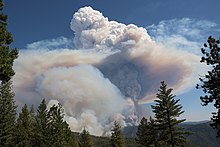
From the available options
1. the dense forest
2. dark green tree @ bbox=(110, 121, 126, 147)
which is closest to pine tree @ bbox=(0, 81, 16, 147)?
the dense forest

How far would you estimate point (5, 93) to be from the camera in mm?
70875

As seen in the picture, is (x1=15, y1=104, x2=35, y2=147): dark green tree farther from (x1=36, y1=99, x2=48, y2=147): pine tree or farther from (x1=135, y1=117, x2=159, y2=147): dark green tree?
(x1=135, y1=117, x2=159, y2=147): dark green tree

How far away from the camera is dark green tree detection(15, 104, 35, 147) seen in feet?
226

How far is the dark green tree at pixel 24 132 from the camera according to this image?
6881 cm

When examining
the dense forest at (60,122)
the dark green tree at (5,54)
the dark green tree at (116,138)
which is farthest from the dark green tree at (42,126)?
the dark green tree at (5,54)

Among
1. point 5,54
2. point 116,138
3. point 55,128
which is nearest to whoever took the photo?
point 5,54

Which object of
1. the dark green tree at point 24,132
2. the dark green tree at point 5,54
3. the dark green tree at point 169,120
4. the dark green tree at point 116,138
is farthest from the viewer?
the dark green tree at point 116,138

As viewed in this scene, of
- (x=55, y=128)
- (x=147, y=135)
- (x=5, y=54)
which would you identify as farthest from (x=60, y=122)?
(x=5, y=54)

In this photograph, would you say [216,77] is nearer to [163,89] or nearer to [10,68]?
[163,89]

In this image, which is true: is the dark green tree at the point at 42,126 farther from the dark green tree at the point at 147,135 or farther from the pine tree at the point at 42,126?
the dark green tree at the point at 147,135

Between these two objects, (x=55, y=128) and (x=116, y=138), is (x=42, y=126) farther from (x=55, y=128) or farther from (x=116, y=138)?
(x=116, y=138)

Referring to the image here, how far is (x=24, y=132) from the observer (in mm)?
69500

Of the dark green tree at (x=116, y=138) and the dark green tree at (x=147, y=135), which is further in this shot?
the dark green tree at (x=116, y=138)

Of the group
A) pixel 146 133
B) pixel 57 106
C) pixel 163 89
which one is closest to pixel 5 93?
pixel 57 106
